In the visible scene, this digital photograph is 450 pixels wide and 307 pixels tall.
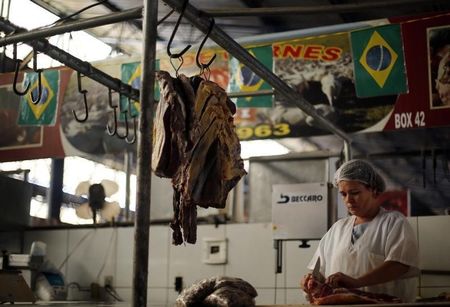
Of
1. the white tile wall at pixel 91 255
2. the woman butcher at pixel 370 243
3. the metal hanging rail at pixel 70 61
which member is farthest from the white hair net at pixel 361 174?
the white tile wall at pixel 91 255

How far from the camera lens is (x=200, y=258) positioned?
6.22m

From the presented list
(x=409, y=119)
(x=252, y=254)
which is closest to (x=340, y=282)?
(x=409, y=119)

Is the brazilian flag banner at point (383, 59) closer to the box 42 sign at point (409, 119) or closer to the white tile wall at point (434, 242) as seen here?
the box 42 sign at point (409, 119)

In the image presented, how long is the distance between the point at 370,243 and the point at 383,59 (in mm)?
1974

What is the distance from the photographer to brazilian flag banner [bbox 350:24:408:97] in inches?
208

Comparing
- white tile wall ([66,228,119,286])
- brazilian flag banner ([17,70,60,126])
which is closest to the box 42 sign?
white tile wall ([66,228,119,286])

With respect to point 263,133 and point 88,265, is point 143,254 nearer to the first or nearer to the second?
point 263,133

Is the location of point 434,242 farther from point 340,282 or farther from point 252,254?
point 340,282

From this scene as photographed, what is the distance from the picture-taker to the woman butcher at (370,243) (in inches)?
140

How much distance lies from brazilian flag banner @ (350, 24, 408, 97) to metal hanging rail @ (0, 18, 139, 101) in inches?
76.1

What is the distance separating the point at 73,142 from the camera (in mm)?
6703

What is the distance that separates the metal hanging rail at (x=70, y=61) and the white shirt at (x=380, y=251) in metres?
1.58

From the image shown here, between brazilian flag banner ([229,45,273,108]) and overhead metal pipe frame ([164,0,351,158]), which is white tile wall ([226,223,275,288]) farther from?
overhead metal pipe frame ([164,0,351,158])

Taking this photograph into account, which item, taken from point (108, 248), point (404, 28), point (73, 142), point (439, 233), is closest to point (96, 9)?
point (73, 142)
